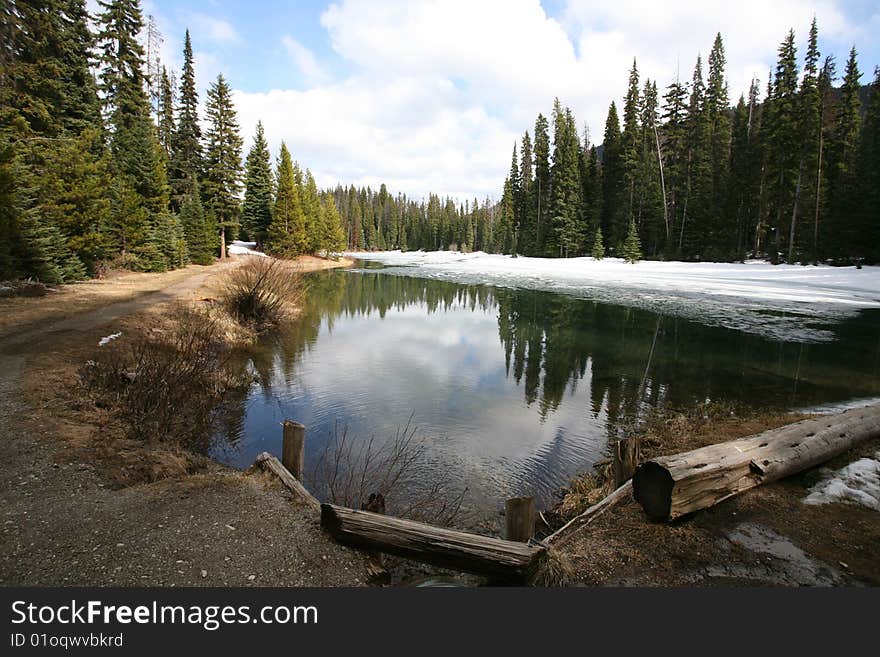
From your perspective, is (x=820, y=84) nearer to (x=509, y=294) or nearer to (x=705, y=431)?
(x=509, y=294)

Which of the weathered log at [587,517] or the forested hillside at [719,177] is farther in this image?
the forested hillside at [719,177]

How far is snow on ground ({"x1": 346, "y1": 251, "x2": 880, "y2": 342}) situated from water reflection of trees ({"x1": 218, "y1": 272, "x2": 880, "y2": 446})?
164 centimetres

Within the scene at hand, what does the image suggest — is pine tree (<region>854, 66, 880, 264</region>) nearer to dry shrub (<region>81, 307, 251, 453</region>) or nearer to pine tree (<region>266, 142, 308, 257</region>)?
dry shrub (<region>81, 307, 251, 453</region>)

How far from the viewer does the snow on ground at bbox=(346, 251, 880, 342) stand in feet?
64.3

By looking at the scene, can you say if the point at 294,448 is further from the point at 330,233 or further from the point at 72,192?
the point at 330,233

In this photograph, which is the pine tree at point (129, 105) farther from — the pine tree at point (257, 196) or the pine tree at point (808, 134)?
the pine tree at point (808, 134)

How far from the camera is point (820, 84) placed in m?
36.8

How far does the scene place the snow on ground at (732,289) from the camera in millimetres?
19594

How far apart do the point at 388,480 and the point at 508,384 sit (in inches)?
217

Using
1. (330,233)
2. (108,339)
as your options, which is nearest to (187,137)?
(330,233)

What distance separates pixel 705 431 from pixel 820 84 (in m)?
44.6

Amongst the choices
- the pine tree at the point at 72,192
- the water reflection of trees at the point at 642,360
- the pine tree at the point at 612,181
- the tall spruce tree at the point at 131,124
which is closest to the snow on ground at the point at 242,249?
the tall spruce tree at the point at 131,124

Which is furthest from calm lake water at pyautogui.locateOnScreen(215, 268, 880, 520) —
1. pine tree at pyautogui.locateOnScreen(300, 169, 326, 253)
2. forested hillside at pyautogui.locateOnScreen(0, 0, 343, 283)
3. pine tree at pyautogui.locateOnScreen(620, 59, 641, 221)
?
pine tree at pyautogui.locateOnScreen(300, 169, 326, 253)

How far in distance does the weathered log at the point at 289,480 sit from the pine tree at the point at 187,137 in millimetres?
38074
